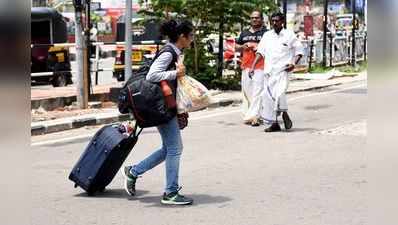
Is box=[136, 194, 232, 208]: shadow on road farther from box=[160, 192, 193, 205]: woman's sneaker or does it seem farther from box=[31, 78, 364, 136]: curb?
box=[31, 78, 364, 136]: curb

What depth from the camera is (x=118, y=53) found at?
21047 mm

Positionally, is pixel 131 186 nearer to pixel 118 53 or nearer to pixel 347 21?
pixel 118 53

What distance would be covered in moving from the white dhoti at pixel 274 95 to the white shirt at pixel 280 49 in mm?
102

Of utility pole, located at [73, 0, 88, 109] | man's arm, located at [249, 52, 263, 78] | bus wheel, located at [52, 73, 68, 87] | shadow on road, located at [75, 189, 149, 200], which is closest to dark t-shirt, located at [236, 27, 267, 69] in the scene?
man's arm, located at [249, 52, 263, 78]

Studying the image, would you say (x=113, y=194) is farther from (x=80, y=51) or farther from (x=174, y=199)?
(x=80, y=51)

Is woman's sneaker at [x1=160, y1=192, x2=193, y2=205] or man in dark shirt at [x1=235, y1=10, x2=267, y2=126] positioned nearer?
woman's sneaker at [x1=160, y1=192, x2=193, y2=205]

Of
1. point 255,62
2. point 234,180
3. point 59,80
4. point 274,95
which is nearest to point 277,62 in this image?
point 274,95

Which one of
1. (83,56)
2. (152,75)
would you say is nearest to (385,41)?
(152,75)

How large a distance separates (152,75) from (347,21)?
111 ft

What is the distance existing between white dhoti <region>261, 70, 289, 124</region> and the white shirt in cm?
10

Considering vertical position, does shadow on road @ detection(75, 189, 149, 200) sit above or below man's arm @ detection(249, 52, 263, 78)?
below

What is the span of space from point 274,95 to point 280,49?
0.71 metres

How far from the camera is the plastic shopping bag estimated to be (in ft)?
19.5

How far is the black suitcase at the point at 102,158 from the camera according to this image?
6.21m
